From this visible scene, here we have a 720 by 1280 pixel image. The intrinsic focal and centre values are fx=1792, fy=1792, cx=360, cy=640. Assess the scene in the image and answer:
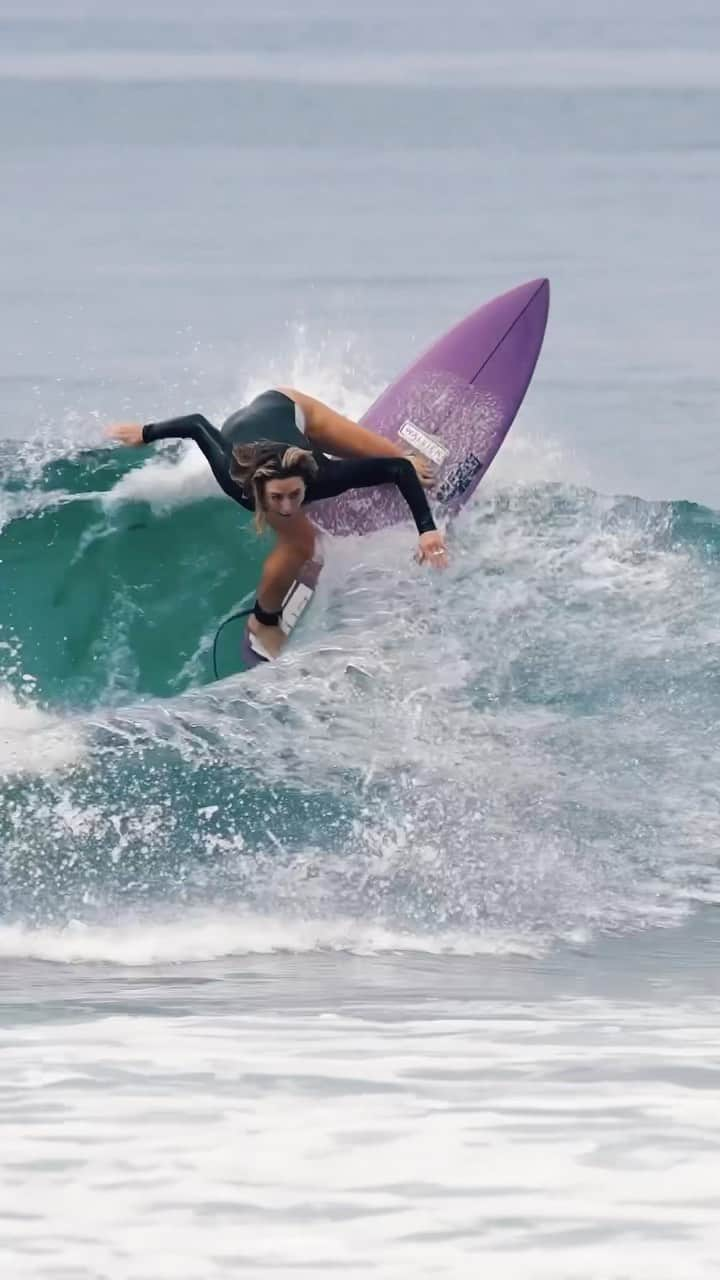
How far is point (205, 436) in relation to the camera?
7484 mm

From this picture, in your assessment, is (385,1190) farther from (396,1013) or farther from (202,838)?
(202,838)

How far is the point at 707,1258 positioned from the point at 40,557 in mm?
6757

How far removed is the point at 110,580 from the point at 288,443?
236 centimetres

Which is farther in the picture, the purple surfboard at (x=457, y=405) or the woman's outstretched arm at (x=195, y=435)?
the purple surfboard at (x=457, y=405)

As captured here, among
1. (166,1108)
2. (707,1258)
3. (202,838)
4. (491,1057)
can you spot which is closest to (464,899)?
(202,838)

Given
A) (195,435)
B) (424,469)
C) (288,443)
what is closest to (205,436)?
(195,435)

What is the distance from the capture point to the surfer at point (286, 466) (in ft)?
23.9

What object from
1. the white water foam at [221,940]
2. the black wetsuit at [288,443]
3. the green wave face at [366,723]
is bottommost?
the white water foam at [221,940]

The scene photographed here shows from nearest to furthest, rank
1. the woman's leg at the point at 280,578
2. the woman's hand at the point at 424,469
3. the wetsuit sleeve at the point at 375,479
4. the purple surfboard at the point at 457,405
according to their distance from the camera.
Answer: the wetsuit sleeve at the point at 375,479 < the woman's leg at the point at 280,578 < the purple surfboard at the point at 457,405 < the woman's hand at the point at 424,469

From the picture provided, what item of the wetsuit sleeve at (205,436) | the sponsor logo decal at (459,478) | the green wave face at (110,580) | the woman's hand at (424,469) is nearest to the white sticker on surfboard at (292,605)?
the green wave face at (110,580)

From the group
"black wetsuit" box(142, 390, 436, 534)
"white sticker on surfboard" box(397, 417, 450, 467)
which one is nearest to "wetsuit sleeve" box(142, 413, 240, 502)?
"black wetsuit" box(142, 390, 436, 534)

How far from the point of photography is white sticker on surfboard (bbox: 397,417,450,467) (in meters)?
8.41

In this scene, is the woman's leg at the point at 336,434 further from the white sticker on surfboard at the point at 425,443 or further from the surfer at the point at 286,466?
the white sticker on surfboard at the point at 425,443

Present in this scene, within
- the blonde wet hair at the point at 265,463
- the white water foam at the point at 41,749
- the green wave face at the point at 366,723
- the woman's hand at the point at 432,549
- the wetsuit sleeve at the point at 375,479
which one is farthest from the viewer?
the wetsuit sleeve at the point at 375,479
